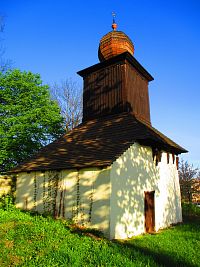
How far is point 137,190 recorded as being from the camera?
41.5 ft

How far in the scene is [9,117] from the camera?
22734mm

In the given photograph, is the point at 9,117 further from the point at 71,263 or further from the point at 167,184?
the point at 71,263

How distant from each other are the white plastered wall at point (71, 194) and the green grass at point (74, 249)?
100cm

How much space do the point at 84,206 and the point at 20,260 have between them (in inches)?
196

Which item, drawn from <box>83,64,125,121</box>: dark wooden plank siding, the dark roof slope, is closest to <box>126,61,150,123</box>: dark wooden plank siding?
<box>83,64,125,121</box>: dark wooden plank siding

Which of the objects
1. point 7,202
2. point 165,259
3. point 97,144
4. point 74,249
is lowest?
point 165,259

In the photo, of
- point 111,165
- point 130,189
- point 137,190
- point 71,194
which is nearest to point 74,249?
point 111,165

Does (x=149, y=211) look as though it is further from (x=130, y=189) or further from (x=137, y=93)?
(x=137, y=93)

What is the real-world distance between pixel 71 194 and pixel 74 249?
4.76 metres

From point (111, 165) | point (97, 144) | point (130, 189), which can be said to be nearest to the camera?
point (111, 165)

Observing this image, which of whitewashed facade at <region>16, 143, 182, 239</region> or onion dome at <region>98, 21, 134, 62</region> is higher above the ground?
onion dome at <region>98, 21, 134, 62</region>

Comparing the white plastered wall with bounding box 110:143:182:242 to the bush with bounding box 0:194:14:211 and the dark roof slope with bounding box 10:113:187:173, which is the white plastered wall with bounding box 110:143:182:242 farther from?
the bush with bounding box 0:194:14:211

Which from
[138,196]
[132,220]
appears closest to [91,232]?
[132,220]

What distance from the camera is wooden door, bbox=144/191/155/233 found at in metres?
13.3
